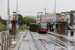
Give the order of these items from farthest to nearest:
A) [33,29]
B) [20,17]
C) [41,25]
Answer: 1. [20,17]
2. [33,29]
3. [41,25]

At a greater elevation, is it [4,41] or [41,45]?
[4,41]

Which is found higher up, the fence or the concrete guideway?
the fence

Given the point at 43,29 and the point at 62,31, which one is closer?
the point at 62,31

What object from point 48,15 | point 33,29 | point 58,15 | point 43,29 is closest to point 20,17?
point 48,15

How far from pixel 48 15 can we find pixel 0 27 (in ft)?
293

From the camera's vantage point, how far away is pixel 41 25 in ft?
135

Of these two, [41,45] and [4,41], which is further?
[41,45]

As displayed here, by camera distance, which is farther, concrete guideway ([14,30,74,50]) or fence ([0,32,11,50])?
concrete guideway ([14,30,74,50])

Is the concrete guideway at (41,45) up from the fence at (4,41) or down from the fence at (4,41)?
down

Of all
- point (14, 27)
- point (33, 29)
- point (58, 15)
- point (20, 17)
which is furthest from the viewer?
point (20, 17)

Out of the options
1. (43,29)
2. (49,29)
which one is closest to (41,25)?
(43,29)

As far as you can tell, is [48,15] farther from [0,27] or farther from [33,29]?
[0,27]

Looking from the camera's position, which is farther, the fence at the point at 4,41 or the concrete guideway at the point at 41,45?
the concrete guideway at the point at 41,45

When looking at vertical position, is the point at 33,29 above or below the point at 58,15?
below
